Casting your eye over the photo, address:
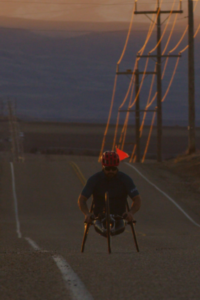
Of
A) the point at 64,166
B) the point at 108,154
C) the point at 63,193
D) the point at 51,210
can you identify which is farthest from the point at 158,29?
the point at 108,154

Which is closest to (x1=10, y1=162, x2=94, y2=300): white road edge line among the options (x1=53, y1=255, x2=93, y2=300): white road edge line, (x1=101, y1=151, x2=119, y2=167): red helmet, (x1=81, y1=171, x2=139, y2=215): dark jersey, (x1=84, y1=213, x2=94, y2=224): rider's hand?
(x1=53, y1=255, x2=93, y2=300): white road edge line

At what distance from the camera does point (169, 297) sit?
17.8ft

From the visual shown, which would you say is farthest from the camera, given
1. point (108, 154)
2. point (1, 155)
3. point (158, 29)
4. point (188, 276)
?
point (1, 155)

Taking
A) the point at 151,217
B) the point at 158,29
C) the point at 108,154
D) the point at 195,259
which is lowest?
the point at 151,217

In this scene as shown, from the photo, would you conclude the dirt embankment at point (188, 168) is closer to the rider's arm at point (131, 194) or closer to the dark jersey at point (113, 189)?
the rider's arm at point (131, 194)

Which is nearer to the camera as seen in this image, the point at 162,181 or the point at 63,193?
the point at 63,193

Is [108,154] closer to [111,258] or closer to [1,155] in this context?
[111,258]

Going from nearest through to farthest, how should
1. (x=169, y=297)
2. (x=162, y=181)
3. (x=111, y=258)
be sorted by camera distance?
(x=169, y=297) → (x=111, y=258) → (x=162, y=181)

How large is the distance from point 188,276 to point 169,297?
1.11 m

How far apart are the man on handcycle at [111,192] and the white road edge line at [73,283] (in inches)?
56.1

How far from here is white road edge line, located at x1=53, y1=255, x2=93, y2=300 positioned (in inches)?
213

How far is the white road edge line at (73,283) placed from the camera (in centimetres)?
541

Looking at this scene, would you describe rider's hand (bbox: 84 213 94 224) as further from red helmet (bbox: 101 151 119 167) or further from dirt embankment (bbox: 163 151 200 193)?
dirt embankment (bbox: 163 151 200 193)

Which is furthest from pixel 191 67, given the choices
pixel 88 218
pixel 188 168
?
pixel 88 218
